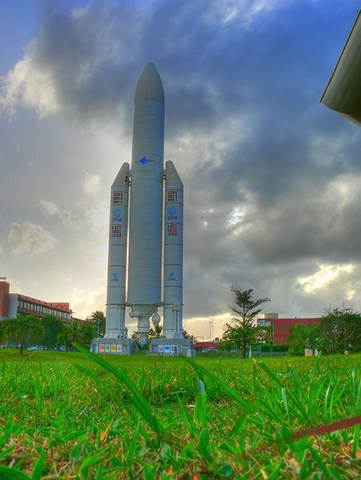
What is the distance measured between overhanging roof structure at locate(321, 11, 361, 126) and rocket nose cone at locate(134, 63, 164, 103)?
132ft

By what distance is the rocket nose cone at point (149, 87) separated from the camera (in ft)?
139

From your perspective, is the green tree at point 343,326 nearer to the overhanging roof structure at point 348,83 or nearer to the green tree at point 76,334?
the overhanging roof structure at point 348,83

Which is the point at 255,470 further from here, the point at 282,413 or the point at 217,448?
the point at 282,413

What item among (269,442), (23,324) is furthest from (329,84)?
(23,324)

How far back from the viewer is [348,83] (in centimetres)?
322

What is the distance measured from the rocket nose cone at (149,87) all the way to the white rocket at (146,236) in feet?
3.04

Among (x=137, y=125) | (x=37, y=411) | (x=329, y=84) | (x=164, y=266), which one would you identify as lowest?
(x=37, y=411)

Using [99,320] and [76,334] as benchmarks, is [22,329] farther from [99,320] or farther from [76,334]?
[99,320]

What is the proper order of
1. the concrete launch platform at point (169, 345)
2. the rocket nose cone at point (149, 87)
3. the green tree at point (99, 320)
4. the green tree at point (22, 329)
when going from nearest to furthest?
the concrete launch platform at point (169, 345), the green tree at point (22, 329), the rocket nose cone at point (149, 87), the green tree at point (99, 320)

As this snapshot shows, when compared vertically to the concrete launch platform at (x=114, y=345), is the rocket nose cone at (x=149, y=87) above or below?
above

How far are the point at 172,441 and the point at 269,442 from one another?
26 centimetres

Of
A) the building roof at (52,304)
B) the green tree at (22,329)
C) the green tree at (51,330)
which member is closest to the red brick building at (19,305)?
the building roof at (52,304)

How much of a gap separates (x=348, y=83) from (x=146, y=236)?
3580 cm

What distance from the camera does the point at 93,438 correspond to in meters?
1.61
